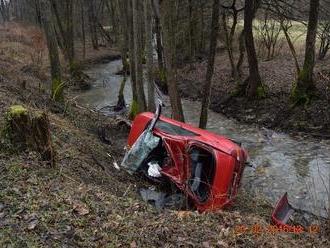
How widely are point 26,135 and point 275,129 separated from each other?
431 inches

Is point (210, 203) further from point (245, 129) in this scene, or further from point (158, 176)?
point (245, 129)

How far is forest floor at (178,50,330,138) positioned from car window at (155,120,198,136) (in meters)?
4.51

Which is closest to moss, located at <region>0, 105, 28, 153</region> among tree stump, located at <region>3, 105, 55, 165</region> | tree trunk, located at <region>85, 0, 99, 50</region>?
tree stump, located at <region>3, 105, 55, 165</region>

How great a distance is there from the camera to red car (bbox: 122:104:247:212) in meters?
8.72

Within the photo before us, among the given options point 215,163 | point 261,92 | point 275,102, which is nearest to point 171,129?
point 215,163

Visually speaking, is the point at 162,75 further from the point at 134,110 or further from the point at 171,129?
the point at 171,129

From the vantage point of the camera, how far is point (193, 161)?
9250 millimetres

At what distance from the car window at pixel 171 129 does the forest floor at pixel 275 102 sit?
178 inches

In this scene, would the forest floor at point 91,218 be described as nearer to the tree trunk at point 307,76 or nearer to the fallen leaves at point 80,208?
the fallen leaves at point 80,208

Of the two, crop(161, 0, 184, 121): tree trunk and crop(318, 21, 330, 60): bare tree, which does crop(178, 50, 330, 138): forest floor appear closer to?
crop(318, 21, 330, 60): bare tree

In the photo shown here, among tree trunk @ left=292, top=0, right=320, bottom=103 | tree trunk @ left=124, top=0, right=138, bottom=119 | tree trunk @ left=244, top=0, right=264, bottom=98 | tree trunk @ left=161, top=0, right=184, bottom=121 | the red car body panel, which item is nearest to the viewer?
the red car body panel

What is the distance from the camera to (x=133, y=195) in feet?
28.1

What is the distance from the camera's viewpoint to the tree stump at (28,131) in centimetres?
725

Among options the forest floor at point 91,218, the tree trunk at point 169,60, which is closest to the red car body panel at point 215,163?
the forest floor at point 91,218
